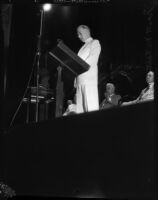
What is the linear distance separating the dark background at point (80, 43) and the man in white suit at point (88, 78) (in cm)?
7

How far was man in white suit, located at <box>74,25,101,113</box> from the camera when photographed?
18.0 ft

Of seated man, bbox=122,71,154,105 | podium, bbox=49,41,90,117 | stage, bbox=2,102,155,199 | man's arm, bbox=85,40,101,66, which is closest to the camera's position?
stage, bbox=2,102,155,199

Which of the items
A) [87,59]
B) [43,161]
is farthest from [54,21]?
[43,161]

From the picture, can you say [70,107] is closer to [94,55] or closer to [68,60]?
[94,55]

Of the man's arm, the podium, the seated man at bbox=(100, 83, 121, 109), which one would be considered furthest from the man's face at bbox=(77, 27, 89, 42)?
the seated man at bbox=(100, 83, 121, 109)

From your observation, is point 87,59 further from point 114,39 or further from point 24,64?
point 24,64

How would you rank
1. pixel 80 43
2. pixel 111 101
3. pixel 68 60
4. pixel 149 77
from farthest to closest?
pixel 80 43 < pixel 111 101 < pixel 68 60 < pixel 149 77

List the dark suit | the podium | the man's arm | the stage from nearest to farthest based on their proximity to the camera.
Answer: the stage, the podium, the dark suit, the man's arm

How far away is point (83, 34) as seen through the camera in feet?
18.5

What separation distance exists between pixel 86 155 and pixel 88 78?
106 cm

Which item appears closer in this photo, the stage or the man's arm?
the stage

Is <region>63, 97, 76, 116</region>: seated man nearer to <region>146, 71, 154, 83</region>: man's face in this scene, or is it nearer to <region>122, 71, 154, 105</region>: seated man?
<region>122, 71, 154, 105</region>: seated man

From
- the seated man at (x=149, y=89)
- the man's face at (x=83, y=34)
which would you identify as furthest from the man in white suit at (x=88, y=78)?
the seated man at (x=149, y=89)

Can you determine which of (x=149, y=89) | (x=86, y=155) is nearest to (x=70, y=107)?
(x=86, y=155)
